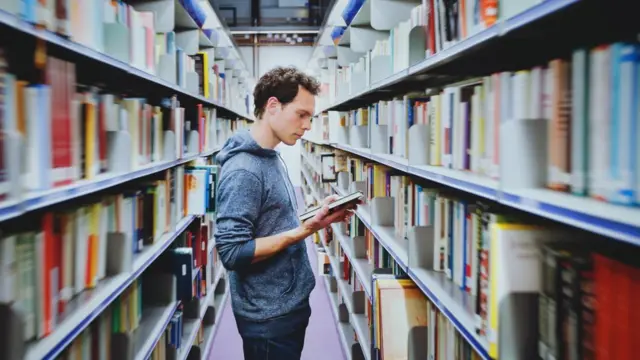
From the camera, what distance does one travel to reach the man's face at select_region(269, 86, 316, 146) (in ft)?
6.72

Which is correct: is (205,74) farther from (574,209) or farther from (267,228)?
(574,209)

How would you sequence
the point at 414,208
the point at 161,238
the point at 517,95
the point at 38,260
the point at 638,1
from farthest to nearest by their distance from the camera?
the point at 161,238
the point at 414,208
the point at 38,260
the point at 517,95
the point at 638,1

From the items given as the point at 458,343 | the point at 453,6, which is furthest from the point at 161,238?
the point at 453,6

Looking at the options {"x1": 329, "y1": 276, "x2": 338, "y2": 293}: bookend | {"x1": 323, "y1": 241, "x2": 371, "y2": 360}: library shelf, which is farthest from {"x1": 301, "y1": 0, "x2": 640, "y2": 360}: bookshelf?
{"x1": 329, "y1": 276, "x2": 338, "y2": 293}: bookend

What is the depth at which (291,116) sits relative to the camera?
6.75 feet

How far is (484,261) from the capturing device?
4.15 feet

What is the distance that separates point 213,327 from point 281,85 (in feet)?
8.35

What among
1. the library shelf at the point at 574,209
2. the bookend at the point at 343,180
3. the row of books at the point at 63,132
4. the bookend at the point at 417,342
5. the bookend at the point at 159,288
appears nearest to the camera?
the library shelf at the point at 574,209

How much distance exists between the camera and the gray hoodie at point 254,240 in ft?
5.88

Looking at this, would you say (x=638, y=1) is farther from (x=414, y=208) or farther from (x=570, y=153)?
(x=414, y=208)

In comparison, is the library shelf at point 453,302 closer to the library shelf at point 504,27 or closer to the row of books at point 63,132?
the library shelf at point 504,27

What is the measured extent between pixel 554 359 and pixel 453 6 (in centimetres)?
112

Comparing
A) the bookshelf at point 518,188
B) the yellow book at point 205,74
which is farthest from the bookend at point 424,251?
the yellow book at point 205,74

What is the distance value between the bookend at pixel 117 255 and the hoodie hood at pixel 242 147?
47 centimetres
